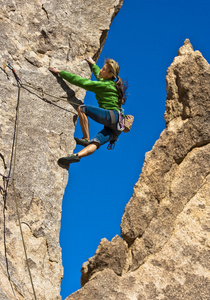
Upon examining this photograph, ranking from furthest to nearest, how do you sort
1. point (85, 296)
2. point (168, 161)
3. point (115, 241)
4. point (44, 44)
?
A: point (44, 44), point (168, 161), point (115, 241), point (85, 296)

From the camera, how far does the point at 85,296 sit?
314 inches

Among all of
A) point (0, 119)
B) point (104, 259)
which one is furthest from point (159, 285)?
point (0, 119)

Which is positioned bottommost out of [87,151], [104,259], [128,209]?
[104,259]

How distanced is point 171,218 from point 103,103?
8.51 ft

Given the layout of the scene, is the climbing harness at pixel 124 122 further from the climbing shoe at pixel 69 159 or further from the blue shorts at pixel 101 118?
the climbing shoe at pixel 69 159

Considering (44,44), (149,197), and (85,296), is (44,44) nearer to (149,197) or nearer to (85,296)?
(149,197)

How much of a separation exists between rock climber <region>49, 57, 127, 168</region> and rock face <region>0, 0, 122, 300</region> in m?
0.29

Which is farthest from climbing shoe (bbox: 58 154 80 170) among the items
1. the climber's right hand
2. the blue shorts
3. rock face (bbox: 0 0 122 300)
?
the climber's right hand

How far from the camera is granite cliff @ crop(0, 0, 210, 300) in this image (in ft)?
26.8

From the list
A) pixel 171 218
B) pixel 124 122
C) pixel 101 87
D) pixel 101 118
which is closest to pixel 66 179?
pixel 101 118

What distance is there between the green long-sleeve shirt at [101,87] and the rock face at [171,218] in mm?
1008

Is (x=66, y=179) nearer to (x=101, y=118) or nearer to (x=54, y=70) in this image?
(x=101, y=118)

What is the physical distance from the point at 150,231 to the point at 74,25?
460 centimetres

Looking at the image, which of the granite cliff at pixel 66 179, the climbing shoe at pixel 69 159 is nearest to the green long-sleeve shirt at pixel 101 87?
the granite cliff at pixel 66 179
